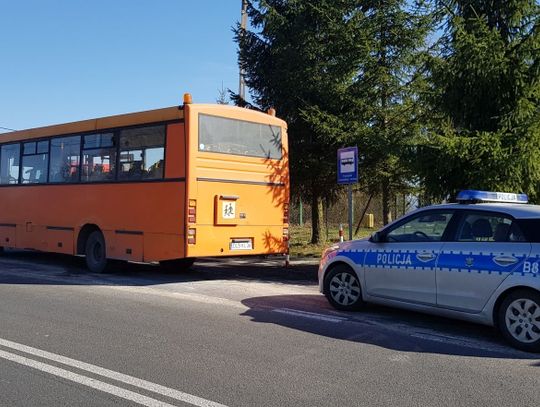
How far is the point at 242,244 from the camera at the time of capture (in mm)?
11102

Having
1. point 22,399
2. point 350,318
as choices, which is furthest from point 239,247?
point 22,399

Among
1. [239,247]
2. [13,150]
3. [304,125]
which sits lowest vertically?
[239,247]

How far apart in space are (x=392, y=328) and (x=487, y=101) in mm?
5887

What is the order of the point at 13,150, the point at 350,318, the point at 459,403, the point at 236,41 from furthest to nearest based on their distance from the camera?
the point at 236,41 → the point at 13,150 → the point at 350,318 → the point at 459,403

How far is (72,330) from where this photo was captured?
682cm

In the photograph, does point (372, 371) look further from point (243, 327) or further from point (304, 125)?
point (304, 125)

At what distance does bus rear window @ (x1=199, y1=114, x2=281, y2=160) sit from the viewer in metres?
10.6

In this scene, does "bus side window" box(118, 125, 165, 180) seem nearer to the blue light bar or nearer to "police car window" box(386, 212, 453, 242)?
"police car window" box(386, 212, 453, 242)

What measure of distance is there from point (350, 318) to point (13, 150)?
35.2 feet

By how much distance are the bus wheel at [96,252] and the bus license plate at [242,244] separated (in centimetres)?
306

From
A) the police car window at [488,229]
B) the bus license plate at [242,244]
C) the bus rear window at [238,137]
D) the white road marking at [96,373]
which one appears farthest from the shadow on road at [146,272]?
the white road marking at [96,373]

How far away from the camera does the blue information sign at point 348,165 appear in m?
11.8

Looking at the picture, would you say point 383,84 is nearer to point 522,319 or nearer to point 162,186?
point 162,186

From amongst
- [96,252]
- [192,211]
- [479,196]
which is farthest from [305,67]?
[479,196]
